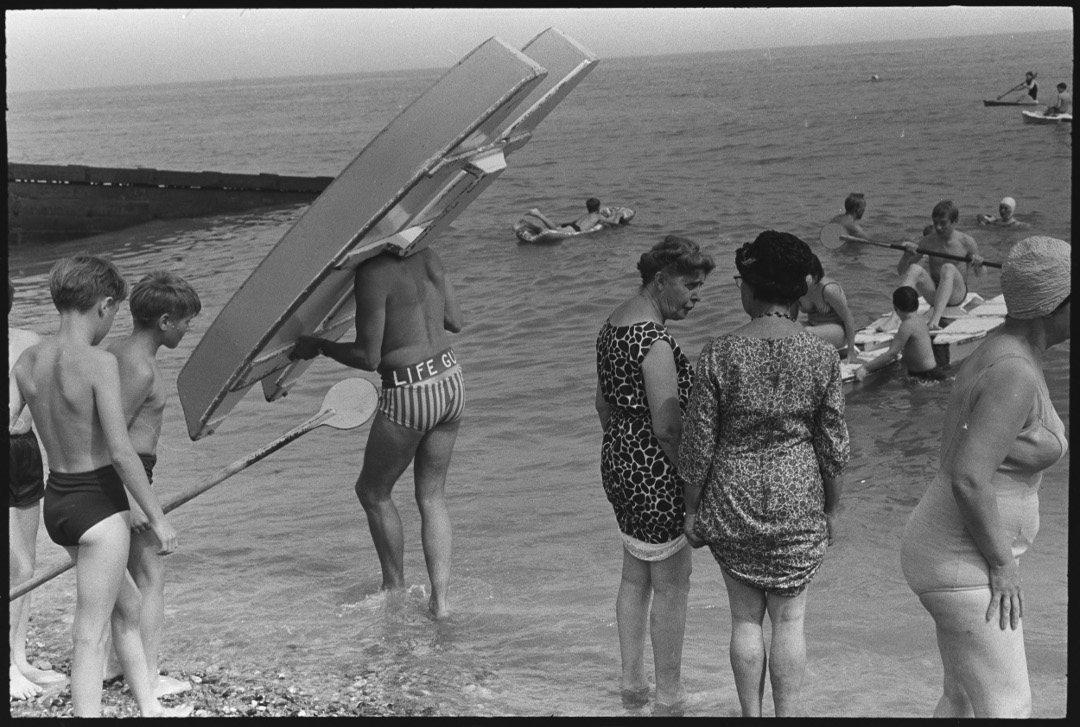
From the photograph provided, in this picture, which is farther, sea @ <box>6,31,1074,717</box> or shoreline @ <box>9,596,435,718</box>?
sea @ <box>6,31,1074,717</box>

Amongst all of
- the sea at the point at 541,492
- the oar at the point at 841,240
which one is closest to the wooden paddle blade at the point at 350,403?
the sea at the point at 541,492

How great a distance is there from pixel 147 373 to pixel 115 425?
0.36 m

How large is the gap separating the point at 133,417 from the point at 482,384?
690cm

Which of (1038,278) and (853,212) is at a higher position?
(1038,278)

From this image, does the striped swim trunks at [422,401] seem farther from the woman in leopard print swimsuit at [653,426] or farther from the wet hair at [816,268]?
the wet hair at [816,268]

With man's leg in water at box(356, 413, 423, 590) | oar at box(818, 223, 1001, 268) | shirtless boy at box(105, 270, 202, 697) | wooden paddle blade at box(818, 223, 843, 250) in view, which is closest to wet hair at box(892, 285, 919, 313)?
oar at box(818, 223, 1001, 268)

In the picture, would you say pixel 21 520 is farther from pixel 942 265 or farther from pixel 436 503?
pixel 942 265

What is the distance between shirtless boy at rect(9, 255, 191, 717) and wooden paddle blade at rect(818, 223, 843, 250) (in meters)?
8.10

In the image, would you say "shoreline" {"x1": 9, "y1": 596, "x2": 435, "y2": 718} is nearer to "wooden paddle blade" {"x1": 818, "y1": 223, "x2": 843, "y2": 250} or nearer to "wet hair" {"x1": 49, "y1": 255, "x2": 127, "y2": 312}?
"wet hair" {"x1": 49, "y1": 255, "x2": 127, "y2": 312}

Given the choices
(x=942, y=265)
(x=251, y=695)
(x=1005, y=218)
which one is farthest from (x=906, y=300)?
(x=1005, y=218)

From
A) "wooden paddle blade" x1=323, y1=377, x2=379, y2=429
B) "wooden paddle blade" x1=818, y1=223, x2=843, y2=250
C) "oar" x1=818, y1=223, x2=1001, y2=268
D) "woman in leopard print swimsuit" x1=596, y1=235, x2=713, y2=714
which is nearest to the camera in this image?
"woman in leopard print swimsuit" x1=596, y1=235, x2=713, y2=714

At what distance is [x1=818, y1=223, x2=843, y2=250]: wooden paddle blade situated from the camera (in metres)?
10.5

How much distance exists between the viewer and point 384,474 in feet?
15.2
